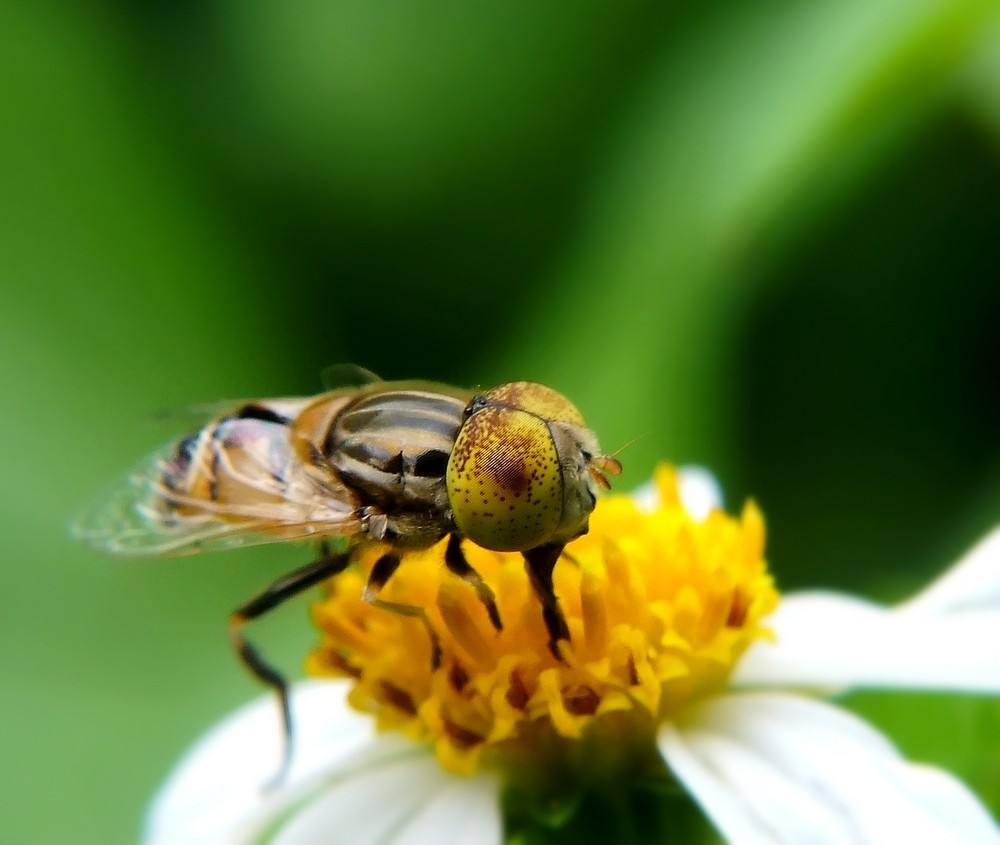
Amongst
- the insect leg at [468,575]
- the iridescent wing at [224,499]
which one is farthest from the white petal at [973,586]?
the iridescent wing at [224,499]

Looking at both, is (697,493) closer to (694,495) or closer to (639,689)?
(694,495)

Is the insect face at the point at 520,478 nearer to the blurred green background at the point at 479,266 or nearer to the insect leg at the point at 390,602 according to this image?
the insect leg at the point at 390,602

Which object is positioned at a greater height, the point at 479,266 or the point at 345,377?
the point at 479,266

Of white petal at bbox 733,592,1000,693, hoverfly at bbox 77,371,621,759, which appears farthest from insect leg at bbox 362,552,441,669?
white petal at bbox 733,592,1000,693

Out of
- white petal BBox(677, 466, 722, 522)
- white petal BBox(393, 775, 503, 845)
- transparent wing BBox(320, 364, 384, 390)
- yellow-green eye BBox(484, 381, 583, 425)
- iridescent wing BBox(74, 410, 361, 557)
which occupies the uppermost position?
transparent wing BBox(320, 364, 384, 390)

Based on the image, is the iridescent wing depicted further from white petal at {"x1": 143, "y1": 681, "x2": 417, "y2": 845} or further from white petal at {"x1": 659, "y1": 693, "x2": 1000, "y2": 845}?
white petal at {"x1": 659, "y1": 693, "x2": 1000, "y2": 845}

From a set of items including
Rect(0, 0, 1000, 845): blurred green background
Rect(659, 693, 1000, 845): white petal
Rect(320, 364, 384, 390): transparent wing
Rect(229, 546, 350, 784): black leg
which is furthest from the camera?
Rect(0, 0, 1000, 845): blurred green background

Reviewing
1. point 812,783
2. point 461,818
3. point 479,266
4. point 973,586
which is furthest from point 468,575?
point 479,266
